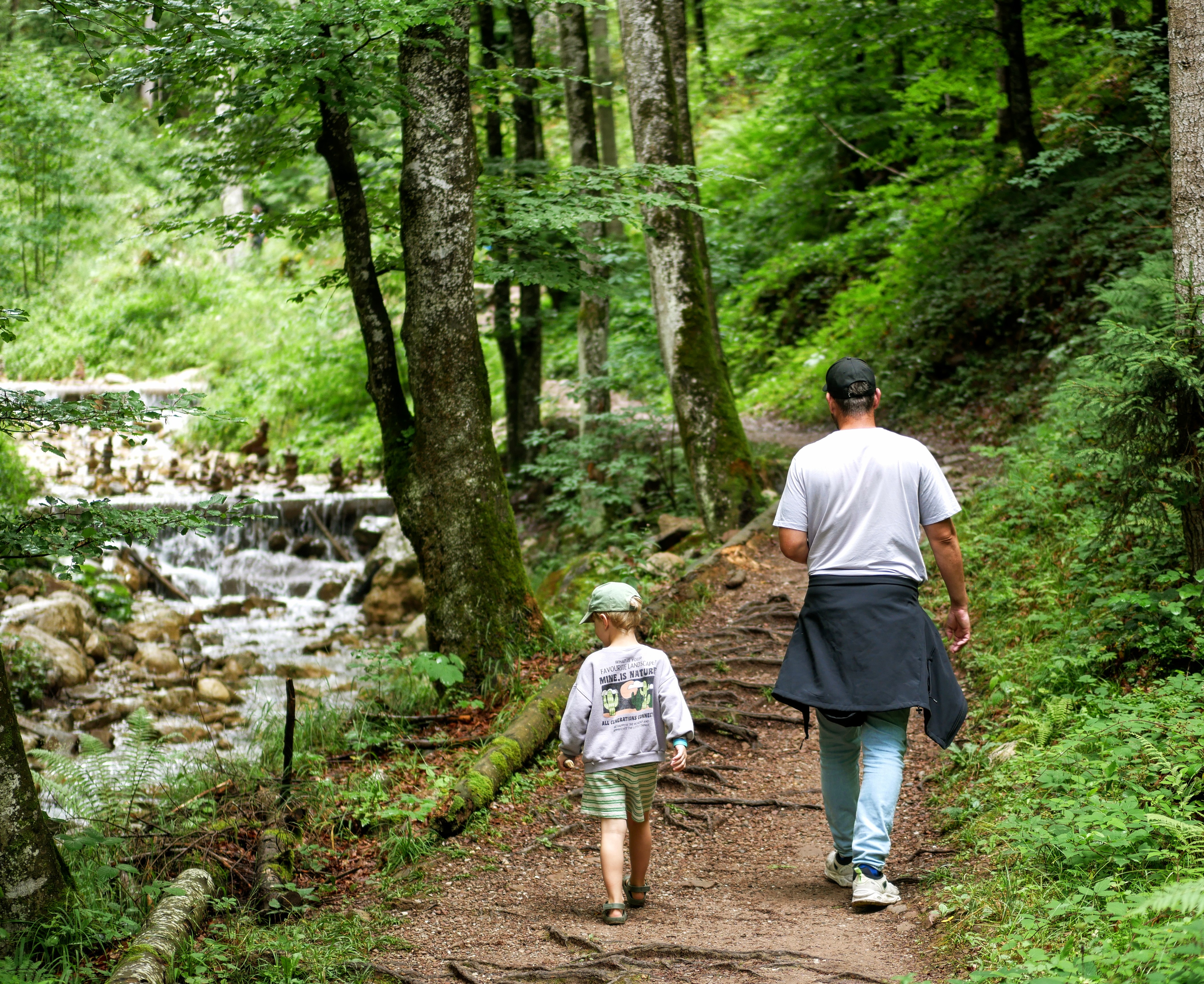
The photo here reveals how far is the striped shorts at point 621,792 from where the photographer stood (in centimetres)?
394

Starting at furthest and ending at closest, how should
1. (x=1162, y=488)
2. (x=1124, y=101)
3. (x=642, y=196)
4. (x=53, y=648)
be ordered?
(x=1124, y=101) → (x=53, y=648) → (x=642, y=196) → (x=1162, y=488)

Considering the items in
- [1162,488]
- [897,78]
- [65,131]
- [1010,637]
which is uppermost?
[65,131]

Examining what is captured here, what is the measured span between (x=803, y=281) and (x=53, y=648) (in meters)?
16.4

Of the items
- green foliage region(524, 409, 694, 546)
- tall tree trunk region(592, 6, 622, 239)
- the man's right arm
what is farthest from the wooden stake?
tall tree trunk region(592, 6, 622, 239)

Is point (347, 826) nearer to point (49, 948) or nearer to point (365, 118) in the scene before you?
point (49, 948)

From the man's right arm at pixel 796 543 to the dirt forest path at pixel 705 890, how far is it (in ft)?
4.59

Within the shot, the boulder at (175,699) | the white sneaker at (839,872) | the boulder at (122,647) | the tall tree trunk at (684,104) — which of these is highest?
the tall tree trunk at (684,104)

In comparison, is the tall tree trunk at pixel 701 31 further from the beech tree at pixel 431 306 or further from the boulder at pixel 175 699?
the boulder at pixel 175 699

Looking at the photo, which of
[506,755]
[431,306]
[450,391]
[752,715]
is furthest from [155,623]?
[752,715]

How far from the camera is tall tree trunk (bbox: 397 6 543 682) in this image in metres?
6.95

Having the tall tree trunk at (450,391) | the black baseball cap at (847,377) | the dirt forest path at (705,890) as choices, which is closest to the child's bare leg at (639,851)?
the dirt forest path at (705,890)

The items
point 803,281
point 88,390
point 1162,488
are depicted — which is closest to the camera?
point 1162,488

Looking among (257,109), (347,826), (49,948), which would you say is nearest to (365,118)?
(257,109)

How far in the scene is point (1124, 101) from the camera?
13836mm
